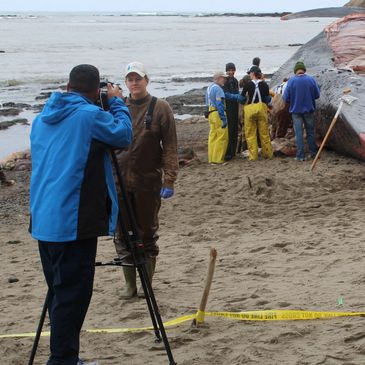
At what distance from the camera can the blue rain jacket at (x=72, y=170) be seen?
439 centimetres

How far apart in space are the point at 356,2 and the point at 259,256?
36944mm

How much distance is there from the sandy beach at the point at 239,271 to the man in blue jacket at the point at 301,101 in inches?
21.2

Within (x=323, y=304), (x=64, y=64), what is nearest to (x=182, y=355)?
(x=323, y=304)

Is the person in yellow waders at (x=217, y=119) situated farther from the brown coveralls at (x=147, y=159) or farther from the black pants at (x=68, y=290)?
the black pants at (x=68, y=290)

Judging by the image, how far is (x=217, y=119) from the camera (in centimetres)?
1420

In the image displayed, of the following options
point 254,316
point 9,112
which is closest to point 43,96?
point 9,112

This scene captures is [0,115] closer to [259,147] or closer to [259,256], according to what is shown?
[259,147]

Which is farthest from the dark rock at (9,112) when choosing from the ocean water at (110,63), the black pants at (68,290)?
the black pants at (68,290)

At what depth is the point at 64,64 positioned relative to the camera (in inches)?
2071

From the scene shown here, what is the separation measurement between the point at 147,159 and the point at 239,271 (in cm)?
165

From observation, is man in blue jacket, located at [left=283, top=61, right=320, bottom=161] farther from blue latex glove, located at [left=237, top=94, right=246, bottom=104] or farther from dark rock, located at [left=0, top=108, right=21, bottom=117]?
dark rock, located at [left=0, top=108, right=21, bottom=117]

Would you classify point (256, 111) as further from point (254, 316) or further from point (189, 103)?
point (189, 103)

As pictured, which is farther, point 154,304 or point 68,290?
point 154,304

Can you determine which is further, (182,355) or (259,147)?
(259,147)
